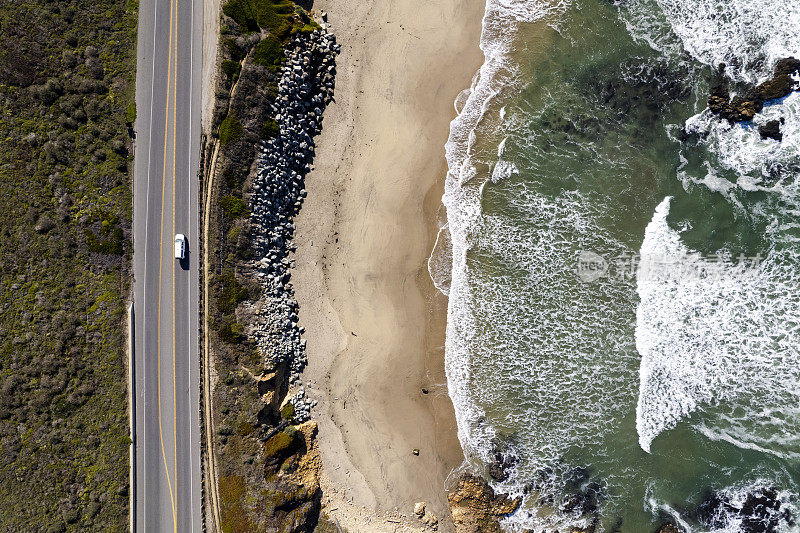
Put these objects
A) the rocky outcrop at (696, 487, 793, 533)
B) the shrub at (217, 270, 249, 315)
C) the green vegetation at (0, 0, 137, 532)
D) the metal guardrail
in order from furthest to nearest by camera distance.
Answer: the rocky outcrop at (696, 487, 793, 533)
the shrub at (217, 270, 249, 315)
the metal guardrail
the green vegetation at (0, 0, 137, 532)

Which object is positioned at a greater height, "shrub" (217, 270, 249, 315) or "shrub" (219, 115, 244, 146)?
"shrub" (219, 115, 244, 146)

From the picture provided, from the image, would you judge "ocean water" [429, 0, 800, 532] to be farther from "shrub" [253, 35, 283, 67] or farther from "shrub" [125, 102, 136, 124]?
"shrub" [125, 102, 136, 124]

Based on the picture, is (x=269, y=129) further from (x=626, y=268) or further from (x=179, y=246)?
(x=626, y=268)

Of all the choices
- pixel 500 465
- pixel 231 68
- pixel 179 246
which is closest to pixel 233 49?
pixel 231 68

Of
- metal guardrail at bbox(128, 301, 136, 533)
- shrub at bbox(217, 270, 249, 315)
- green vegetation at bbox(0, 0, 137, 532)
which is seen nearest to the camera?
green vegetation at bbox(0, 0, 137, 532)

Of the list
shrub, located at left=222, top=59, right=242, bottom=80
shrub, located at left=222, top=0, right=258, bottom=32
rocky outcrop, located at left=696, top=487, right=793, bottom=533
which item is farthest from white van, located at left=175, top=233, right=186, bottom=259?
rocky outcrop, located at left=696, top=487, right=793, bottom=533

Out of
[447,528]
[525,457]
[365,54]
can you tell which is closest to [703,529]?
[525,457]

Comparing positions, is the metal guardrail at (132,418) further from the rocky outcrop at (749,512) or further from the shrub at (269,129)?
the rocky outcrop at (749,512)
